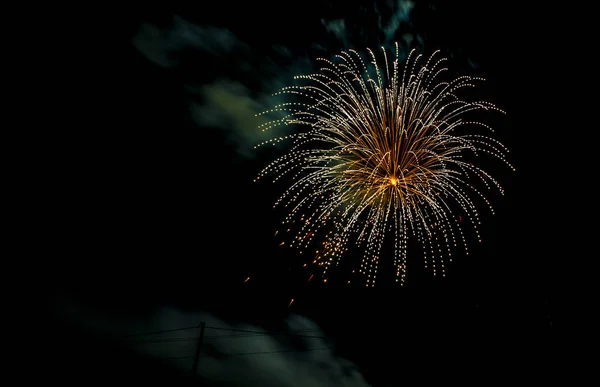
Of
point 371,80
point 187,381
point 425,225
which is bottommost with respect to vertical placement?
point 187,381

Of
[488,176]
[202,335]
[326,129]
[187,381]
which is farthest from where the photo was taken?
[202,335]

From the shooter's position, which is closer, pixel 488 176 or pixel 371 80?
pixel 488 176

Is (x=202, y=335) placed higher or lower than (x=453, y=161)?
lower


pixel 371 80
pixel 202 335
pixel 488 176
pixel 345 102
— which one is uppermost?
pixel 371 80

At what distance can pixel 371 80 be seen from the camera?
11.4m

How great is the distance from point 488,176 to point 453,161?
0.87m

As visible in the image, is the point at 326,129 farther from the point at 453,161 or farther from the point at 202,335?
the point at 202,335

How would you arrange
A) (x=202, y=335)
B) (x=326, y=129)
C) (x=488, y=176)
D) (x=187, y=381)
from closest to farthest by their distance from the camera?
(x=488, y=176), (x=326, y=129), (x=187, y=381), (x=202, y=335)

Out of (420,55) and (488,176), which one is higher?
(420,55)

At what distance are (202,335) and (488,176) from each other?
14.4 m

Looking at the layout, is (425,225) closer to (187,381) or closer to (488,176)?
(488,176)

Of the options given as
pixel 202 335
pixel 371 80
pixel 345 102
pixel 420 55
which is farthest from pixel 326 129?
pixel 202 335

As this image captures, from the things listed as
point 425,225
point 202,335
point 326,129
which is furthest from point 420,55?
point 202,335

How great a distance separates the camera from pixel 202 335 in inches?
766
